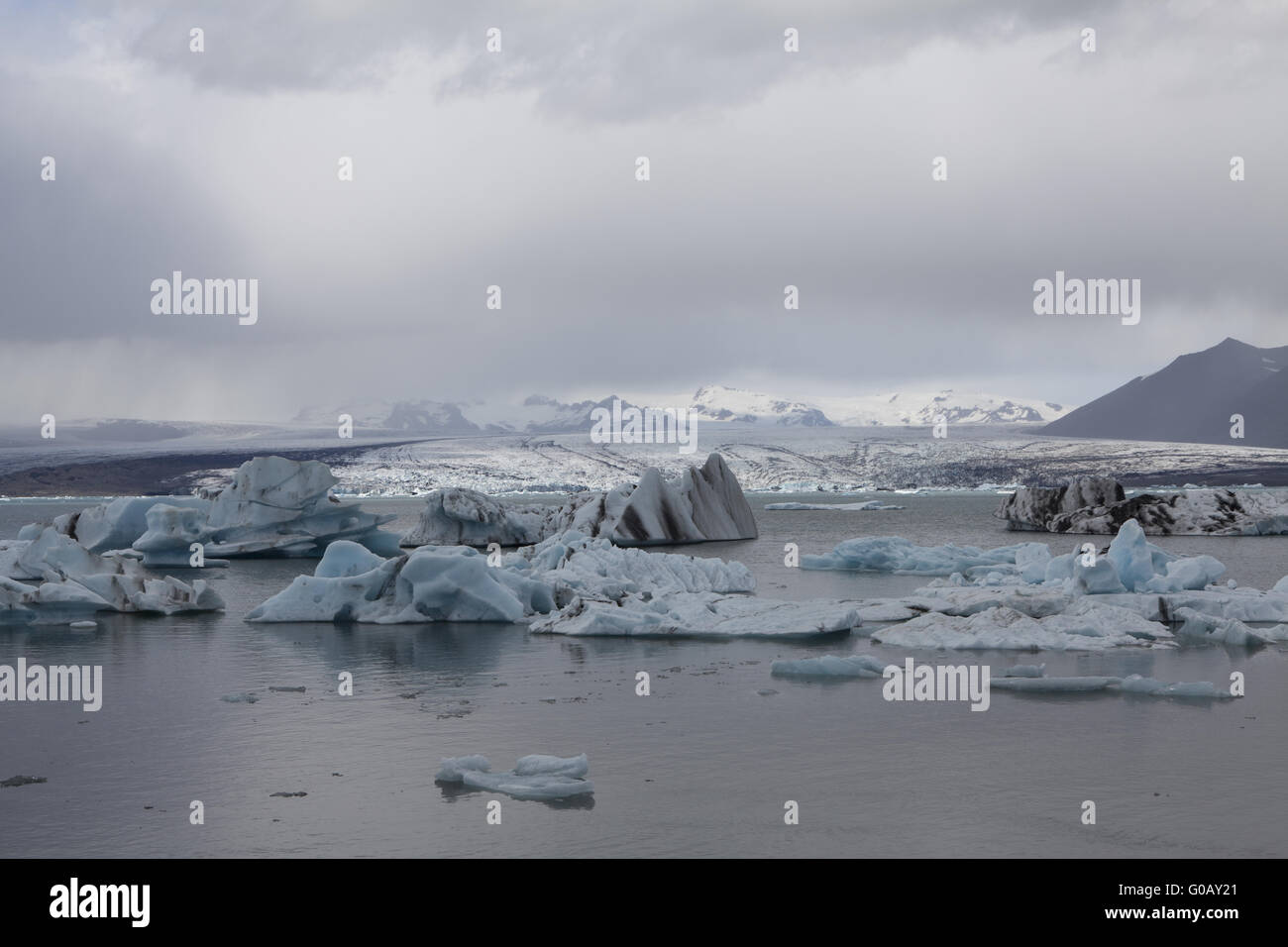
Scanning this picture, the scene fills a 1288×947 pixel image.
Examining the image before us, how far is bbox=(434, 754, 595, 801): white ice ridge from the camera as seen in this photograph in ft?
25.5

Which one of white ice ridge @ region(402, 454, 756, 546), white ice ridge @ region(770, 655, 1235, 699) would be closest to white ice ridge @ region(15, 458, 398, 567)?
white ice ridge @ region(402, 454, 756, 546)

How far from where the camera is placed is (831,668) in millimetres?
12445

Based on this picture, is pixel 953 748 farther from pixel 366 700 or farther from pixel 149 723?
pixel 149 723

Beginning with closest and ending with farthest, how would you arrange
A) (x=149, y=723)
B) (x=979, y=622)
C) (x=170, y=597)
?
(x=149, y=723)
(x=979, y=622)
(x=170, y=597)

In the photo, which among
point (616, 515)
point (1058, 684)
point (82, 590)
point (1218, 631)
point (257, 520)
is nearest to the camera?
point (1058, 684)

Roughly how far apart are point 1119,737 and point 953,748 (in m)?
1.46

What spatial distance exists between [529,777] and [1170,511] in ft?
138

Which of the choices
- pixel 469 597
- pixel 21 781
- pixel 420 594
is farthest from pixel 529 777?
pixel 420 594

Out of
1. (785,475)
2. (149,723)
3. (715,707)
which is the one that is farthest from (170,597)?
(785,475)

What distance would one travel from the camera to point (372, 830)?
7.09 metres

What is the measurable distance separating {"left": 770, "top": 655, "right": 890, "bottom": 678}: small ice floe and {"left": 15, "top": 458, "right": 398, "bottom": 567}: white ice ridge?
23346 mm

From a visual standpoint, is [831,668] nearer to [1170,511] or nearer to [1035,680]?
[1035,680]
